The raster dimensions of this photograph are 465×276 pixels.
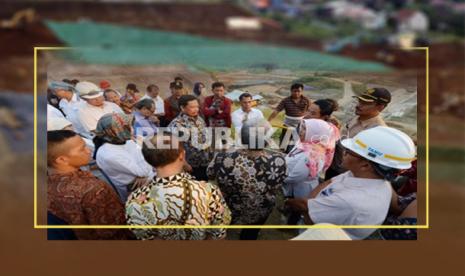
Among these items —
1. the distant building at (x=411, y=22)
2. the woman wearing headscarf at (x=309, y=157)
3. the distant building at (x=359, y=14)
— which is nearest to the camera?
the woman wearing headscarf at (x=309, y=157)

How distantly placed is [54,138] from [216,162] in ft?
3.03

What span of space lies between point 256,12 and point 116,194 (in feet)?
47.5

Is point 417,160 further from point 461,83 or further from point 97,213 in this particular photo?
point 461,83

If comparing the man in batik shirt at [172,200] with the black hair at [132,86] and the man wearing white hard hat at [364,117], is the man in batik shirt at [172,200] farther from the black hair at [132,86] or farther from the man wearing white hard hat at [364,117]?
the man wearing white hard hat at [364,117]

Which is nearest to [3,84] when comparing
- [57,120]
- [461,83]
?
[461,83]

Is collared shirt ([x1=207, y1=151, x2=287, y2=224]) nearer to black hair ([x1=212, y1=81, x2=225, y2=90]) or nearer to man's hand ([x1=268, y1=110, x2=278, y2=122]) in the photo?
man's hand ([x1=268, y1=110, x2=278, y2=122])

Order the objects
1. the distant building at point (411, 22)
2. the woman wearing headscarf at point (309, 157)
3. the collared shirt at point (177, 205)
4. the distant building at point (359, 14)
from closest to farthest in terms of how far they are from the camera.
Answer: the collared shirt at point (177, 205) → the woman wearing headscarf at point (309, 157) → the distant building at point (411, 22) → the distant building at point (359, 14)

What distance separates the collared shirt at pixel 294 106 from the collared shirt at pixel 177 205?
1.94 feet

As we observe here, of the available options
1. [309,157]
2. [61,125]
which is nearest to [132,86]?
[61,125]

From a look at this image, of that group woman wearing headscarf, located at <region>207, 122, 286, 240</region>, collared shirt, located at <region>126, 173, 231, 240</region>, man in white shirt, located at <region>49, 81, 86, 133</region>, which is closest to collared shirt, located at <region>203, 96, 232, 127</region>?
woman wearing headscarf, located at <region>207, 122, 286, 240</region>

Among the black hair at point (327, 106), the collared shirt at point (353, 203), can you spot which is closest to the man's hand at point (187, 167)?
the collared shirt at point (353, 203)

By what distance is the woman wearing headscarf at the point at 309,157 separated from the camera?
406cm

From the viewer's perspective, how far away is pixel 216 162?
13.4 feet

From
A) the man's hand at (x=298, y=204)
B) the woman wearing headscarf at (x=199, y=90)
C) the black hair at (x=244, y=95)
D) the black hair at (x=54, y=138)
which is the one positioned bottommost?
the man's hand at (x=298, y=204)
